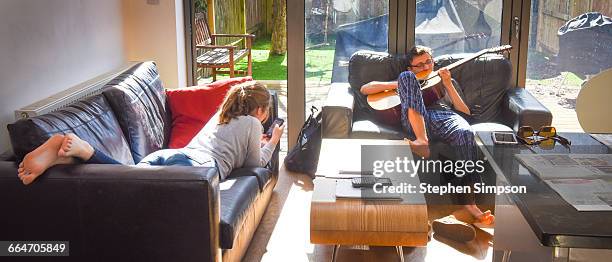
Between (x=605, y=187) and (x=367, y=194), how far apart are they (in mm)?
1119

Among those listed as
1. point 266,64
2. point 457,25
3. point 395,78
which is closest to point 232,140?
point 395,78

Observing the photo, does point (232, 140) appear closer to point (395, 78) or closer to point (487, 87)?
point (395, 78)

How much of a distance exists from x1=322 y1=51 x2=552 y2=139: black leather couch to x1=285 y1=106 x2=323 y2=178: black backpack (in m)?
0.22

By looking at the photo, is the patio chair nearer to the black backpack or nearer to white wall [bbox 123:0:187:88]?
white wall [bbox 123:0:187:88]

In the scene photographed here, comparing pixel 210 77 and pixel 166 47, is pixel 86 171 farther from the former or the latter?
pixel 210 77

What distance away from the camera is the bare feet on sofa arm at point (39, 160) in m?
2.67

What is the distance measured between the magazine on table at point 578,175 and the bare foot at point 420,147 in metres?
1.46

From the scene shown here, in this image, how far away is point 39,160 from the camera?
2670 millimetres

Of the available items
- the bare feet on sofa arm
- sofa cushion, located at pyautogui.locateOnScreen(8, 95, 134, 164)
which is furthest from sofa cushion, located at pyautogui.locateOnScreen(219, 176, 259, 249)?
the bare feet on sofa arm

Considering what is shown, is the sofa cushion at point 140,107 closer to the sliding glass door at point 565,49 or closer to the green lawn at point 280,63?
the green lawn at point 280,63

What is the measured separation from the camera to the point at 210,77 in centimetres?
846

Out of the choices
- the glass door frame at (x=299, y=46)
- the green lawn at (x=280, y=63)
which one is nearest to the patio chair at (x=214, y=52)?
the green lawn at (x=280, y=63)

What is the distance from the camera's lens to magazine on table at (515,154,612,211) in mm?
2195

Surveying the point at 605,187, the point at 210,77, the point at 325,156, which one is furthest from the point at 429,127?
the point at 210,77
